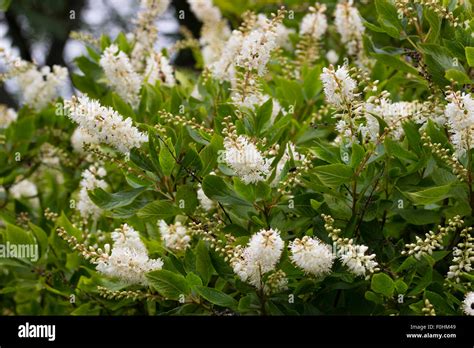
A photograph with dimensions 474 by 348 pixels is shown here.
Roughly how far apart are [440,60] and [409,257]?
0.76 meters

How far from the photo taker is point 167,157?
2.73 metres

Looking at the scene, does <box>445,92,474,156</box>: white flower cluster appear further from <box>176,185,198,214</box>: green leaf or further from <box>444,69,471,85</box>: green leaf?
<box>176,185,198,214</box>: green leaf

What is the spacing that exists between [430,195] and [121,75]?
1.54 m

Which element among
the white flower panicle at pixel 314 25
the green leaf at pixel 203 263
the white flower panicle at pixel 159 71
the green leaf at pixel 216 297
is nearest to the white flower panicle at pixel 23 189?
the white flower panicle at pixel 159 71

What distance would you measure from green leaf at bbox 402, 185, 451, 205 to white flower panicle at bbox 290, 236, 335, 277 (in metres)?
0.30

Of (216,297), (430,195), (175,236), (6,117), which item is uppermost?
(6,117)

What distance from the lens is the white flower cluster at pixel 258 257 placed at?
243 centimetres

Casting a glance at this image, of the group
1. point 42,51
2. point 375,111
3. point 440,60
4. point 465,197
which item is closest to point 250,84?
point 375,111

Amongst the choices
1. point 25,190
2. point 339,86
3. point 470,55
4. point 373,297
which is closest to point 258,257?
point 373,297

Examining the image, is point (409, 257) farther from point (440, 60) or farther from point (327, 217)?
point (440, 60)

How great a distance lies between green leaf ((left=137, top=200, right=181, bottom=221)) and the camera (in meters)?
2.80

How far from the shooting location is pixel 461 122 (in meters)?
2.54

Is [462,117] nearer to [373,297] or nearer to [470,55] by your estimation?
[470,55]

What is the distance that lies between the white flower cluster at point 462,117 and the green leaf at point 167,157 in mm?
870
